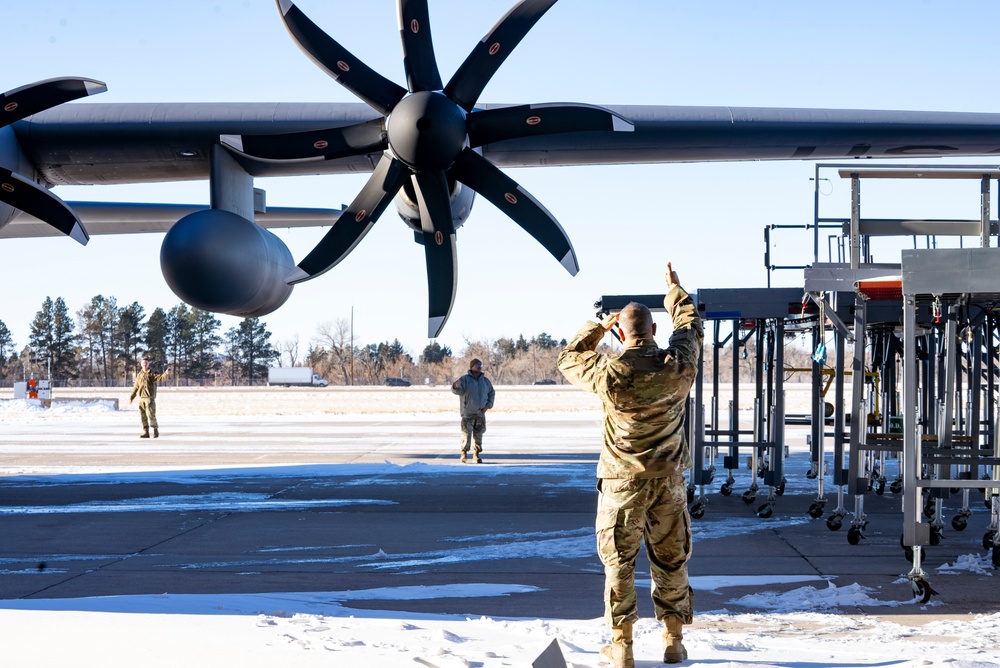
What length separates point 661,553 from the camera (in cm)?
451

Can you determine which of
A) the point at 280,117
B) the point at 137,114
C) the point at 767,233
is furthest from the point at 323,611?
the point at 767,233

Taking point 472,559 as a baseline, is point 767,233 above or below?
above

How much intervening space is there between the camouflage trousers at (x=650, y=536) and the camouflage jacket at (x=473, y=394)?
Answer: 1057 centimetres

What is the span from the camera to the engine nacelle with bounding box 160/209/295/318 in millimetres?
9422

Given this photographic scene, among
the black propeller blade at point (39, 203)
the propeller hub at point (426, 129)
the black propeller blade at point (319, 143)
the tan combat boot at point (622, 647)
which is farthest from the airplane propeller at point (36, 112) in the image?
the tan combat boot at point (622, 647)

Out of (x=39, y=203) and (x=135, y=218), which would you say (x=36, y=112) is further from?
(x=135, y=218)

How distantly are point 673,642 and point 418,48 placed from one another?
6376 mm

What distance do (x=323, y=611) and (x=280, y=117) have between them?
6258 mm

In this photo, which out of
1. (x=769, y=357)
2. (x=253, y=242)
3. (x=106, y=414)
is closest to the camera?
(x=253, y=242)

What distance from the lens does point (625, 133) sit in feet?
33.8

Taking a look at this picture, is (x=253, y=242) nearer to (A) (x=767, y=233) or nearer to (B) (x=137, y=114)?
(B) (x=137, y=114)

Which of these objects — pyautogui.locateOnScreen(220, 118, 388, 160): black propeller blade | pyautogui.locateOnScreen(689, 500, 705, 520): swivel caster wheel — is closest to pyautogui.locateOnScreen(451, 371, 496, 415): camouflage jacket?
pyautogui.locateOnScreen(689, 500, 705, 520): swivel caster wheel

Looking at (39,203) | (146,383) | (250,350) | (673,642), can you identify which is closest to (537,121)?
(39,203)

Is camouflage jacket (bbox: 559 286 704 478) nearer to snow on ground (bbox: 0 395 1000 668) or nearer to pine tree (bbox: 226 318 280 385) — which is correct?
snow on ground (bbox: 0 395 1000 668)
